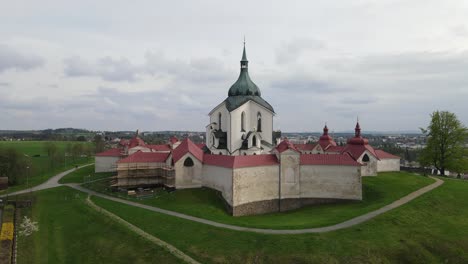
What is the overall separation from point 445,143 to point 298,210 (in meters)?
30.4

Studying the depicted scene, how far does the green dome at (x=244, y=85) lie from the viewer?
51750mm

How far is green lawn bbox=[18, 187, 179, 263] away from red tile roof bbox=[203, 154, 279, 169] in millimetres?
13573

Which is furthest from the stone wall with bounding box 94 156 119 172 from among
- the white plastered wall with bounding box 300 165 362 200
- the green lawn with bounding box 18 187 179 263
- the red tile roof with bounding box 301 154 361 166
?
the white plastered wall with bounding box 300 165 362 200

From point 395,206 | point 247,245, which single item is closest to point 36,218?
A: point 247,245

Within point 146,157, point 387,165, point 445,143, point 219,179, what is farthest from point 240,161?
point 445,143

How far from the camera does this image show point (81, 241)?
93.7 feet

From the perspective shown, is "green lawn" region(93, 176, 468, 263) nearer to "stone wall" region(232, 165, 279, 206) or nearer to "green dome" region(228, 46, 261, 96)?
"stone wall" region(232, 165, 279, 206)

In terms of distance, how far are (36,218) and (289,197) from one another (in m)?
28.3

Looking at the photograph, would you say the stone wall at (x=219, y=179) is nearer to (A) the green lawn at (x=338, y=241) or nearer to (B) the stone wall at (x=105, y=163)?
(A) the green lawn at (x=338, y=241)

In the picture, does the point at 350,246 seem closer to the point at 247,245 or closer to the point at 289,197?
the point at 247,245

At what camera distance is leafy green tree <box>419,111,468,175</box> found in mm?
50375

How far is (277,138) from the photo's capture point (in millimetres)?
55750

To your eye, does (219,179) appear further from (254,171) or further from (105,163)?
A: (105,163)

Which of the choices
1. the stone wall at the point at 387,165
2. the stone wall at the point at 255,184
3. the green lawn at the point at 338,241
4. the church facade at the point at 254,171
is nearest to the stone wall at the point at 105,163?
the church facade at the point at 254,171
